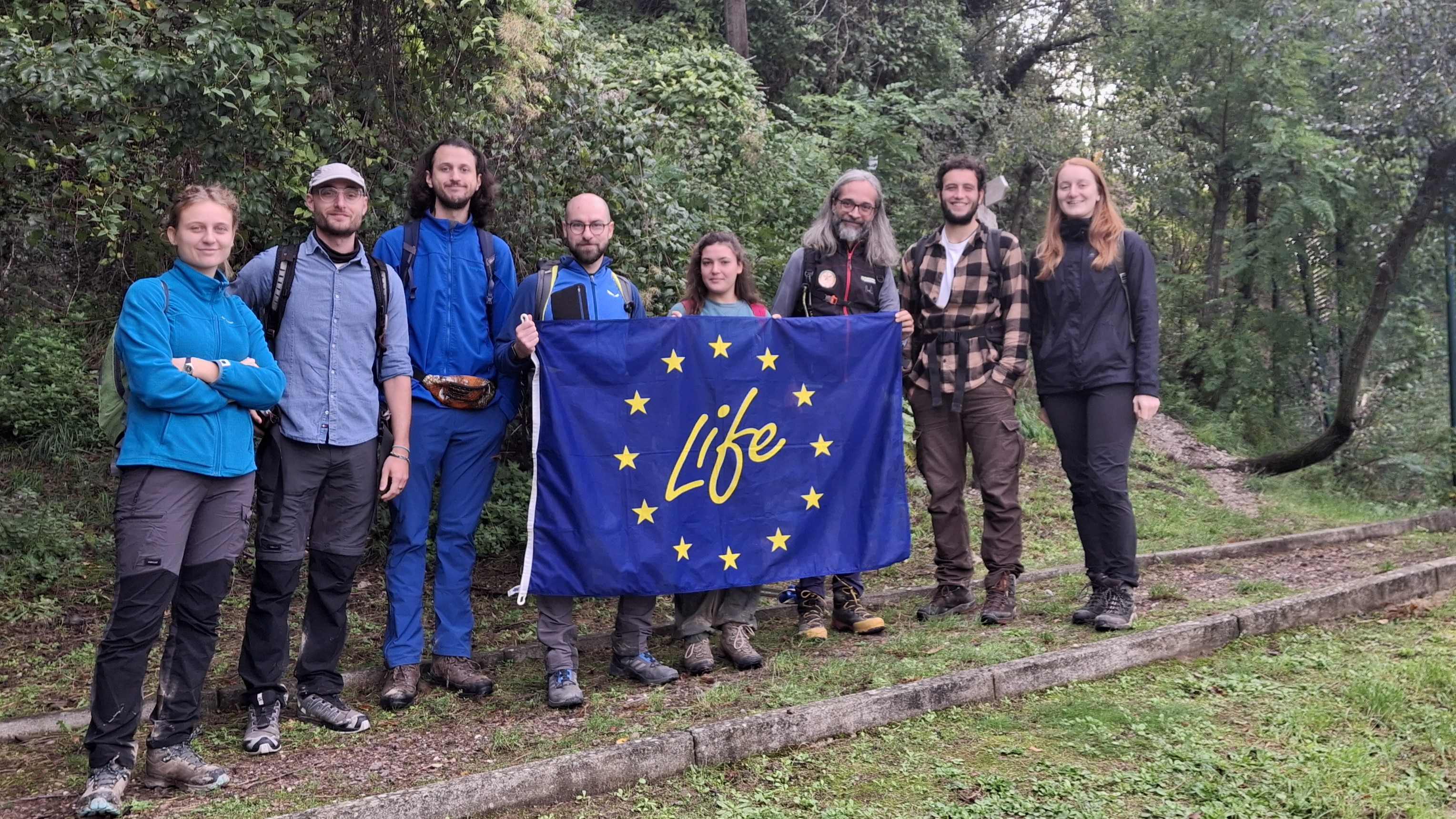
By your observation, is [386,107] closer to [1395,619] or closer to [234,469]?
[234,469]

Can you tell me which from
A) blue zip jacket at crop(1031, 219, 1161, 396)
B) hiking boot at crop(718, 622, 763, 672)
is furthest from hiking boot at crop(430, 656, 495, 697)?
blue zip jacket at crop(1031, 219, 1161, 396)

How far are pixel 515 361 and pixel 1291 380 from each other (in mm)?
16558

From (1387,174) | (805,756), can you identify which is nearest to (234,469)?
(805,756)

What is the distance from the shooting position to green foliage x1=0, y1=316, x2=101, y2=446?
8797mm

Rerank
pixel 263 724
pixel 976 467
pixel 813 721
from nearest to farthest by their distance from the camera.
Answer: pixel 813 721
pixel 263 724
pixel 976 467

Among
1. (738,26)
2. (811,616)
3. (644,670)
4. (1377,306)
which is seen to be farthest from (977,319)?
(738,26)

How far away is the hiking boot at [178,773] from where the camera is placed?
12.4ft

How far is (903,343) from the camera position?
5949mm

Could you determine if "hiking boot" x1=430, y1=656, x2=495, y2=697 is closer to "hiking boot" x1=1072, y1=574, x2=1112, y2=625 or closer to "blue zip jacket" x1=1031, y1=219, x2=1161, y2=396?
"hiking boot" x1=1072, y1=574, x2=1112, y2=625

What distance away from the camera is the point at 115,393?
381 centimetres

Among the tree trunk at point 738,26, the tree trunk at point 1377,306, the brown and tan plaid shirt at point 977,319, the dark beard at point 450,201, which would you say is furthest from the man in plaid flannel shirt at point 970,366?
the tree trunk at point 738,26

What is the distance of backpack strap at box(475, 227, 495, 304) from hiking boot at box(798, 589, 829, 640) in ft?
6.82

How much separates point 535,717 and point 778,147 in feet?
26.7

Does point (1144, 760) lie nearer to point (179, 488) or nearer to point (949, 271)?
point (949, 271)
